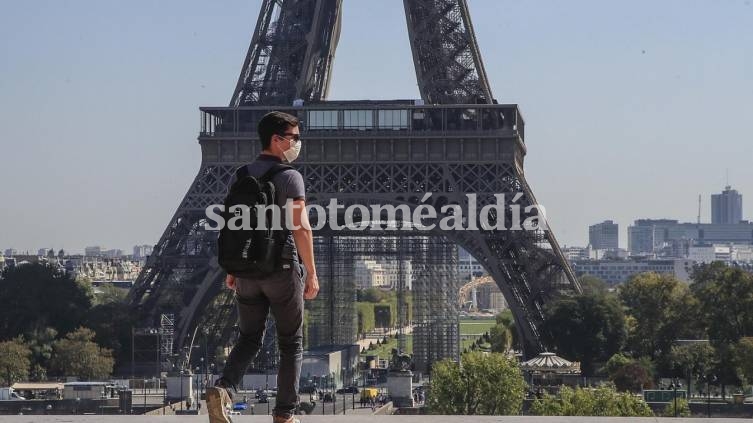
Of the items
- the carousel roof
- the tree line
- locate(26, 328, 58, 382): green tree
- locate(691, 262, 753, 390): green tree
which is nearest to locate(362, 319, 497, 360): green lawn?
locate(691, 262, 753, 390): green tree

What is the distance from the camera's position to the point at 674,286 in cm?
7019

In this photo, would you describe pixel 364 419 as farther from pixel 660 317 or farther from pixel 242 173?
pixel 660 317

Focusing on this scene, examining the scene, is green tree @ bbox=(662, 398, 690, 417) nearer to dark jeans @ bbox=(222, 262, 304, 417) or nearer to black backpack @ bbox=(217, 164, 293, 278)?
dark jeans @ bbox=(222, 262, 304, 417)

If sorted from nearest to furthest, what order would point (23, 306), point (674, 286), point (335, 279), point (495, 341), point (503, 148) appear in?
point (503, 148)
point (23, 306)
point (674, 286)
point (335, 279)
point (495, 341)

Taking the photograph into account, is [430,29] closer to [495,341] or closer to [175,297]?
[175,297]

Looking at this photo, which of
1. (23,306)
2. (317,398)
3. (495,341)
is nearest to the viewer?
(317,398)

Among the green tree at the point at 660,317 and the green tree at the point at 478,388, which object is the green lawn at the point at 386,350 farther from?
the green tree at the point at 478,388

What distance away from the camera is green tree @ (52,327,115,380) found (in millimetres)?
57344

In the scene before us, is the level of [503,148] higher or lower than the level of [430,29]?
lower

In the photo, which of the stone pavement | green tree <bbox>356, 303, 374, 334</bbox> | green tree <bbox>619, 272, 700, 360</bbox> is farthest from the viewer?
green tree <bbox>356, 303, 374, 334</bbox>

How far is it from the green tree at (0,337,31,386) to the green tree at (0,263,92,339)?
368cm

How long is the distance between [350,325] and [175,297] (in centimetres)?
2514

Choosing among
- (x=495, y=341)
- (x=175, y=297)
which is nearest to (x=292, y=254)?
(x=175, y=297)

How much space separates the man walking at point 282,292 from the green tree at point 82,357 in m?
46.9
